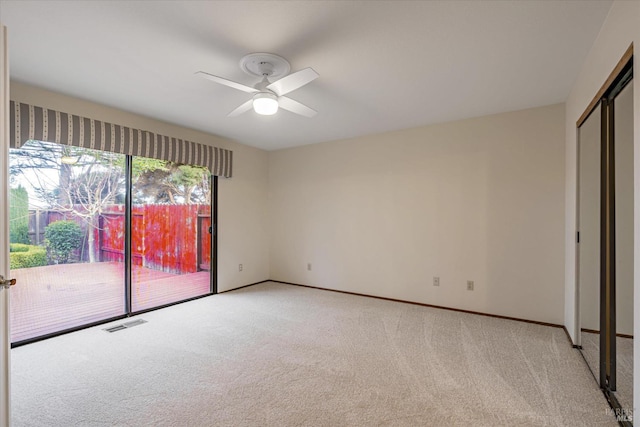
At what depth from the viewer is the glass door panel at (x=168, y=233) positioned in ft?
12.1

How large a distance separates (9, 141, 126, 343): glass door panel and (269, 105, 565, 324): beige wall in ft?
8.41

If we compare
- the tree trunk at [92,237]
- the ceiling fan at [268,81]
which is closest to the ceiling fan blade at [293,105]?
the ceiling fan at [268,81]

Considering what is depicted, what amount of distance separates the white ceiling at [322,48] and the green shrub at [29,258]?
1.52 meters

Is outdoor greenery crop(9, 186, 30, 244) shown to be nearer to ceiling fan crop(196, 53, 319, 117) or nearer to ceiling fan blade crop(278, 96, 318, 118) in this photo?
ceiling fan crop(196, 53, 319, 117)

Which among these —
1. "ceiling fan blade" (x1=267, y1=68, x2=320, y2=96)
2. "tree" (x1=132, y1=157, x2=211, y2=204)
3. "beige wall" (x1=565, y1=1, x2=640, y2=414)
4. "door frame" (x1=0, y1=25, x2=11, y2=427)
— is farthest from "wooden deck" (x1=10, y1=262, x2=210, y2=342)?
"beige wall" (x1=565, y1=1, x2=640, y2=414)

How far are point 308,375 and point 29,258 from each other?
281 cm

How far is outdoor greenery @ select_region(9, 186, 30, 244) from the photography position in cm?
275

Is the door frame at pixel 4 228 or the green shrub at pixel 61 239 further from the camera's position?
the green shrub at pixel 61 239

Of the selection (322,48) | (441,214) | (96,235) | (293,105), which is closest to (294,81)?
(322,48)

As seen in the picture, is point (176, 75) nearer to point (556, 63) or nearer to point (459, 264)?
point (556, 63)

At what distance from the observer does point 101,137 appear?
10.4ft

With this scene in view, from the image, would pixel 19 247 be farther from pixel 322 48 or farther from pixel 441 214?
pixel 441 214

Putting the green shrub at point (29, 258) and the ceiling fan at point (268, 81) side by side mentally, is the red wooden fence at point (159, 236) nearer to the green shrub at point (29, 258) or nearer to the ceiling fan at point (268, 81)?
the green shrub at point (29, 258)

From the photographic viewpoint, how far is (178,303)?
13.3 feet
